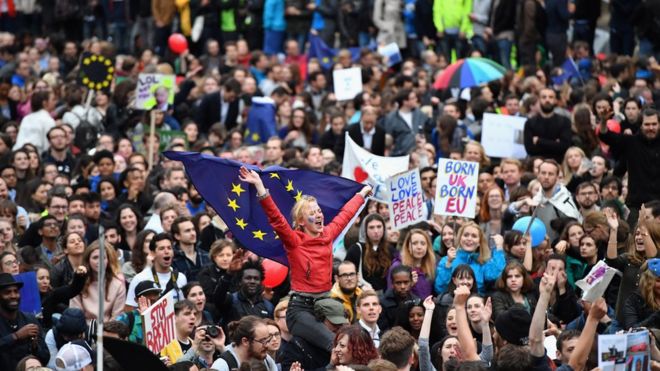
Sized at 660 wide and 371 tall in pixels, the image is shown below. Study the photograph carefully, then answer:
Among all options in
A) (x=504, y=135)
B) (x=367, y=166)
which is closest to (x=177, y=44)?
(x=504, y=135)

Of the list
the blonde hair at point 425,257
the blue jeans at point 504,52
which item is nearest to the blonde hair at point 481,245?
the blonde hair at point 425,257

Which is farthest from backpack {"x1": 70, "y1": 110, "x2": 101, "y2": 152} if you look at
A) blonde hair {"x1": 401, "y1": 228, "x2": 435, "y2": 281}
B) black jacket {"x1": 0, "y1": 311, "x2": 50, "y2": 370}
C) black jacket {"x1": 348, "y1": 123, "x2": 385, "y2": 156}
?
black jacket {"x1": 0, "y1": 311, "x2": 50, "y2": 370}

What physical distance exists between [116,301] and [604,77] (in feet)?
37.8

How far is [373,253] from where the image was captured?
1684 centimetres

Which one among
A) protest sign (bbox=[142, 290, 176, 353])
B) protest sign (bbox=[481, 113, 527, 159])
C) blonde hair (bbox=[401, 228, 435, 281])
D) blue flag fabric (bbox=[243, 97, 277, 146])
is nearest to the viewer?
protest sign (bbox=[142, 290, 176, 353])

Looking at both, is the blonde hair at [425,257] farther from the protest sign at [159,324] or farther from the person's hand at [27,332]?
the person's hand at [27,332]

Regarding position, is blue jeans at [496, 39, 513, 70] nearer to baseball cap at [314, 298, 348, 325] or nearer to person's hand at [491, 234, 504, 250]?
person's hand at [491, 234, 504, 250]

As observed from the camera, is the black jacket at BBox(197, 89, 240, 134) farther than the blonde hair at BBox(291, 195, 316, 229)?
Yes

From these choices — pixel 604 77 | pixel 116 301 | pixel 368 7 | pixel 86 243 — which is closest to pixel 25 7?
pixel 368 7

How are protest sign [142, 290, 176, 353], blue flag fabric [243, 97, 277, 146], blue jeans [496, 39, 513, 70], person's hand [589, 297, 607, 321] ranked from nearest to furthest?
person's hand [589, 297, 607, 321] < protest sign [142, 290, 176, 353] < blue flag fabric [243, 97, 277, 146] < blue jeans [496, 39, 513, 70]

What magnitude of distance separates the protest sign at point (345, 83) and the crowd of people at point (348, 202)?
0.88 ft

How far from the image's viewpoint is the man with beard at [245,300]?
50.5 feet

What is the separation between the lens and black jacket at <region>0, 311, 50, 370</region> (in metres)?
13.9

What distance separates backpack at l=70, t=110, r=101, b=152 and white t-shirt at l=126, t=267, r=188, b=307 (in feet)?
24.0
